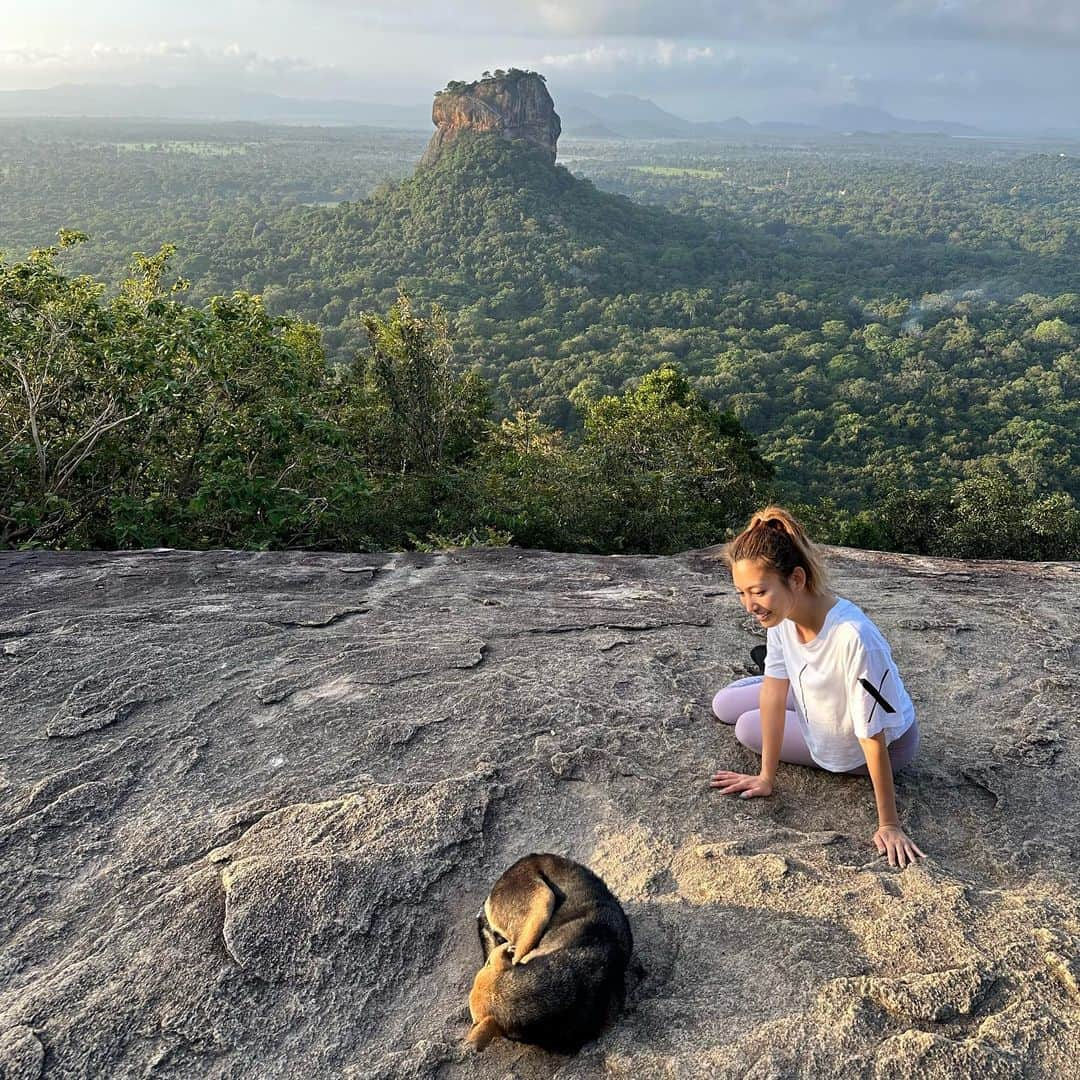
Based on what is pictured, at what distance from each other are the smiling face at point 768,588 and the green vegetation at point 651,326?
698 centimetres

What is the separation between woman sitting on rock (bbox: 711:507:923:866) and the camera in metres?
3.33

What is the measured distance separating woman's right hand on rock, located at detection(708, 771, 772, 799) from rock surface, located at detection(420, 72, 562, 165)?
100 m

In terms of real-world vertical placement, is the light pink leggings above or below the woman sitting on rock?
below

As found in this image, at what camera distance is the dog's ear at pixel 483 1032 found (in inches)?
103

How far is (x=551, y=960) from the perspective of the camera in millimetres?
2594

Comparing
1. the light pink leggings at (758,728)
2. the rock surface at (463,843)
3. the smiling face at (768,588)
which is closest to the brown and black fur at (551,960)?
the rock surface at (463,843)

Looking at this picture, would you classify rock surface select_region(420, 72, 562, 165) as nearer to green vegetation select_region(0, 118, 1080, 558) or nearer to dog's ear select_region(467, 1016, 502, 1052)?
green vegetation select_region(0, 118, 1080, 558)

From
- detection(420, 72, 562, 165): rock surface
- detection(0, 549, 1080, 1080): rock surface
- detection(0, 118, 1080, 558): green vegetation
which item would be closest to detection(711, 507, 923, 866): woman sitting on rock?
detection(0, 549, 1080, 1080): rock surface

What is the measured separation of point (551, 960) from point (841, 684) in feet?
5.29

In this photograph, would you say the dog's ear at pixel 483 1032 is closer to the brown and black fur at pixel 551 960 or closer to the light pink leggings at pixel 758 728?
the brown and black fur at pixel 551 960

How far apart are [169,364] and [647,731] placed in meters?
7.45

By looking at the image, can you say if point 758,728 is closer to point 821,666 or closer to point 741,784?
point 741,784

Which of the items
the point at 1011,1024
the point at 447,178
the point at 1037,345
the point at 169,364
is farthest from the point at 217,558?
the point at 447,178

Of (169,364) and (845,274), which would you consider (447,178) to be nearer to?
(845,274)
